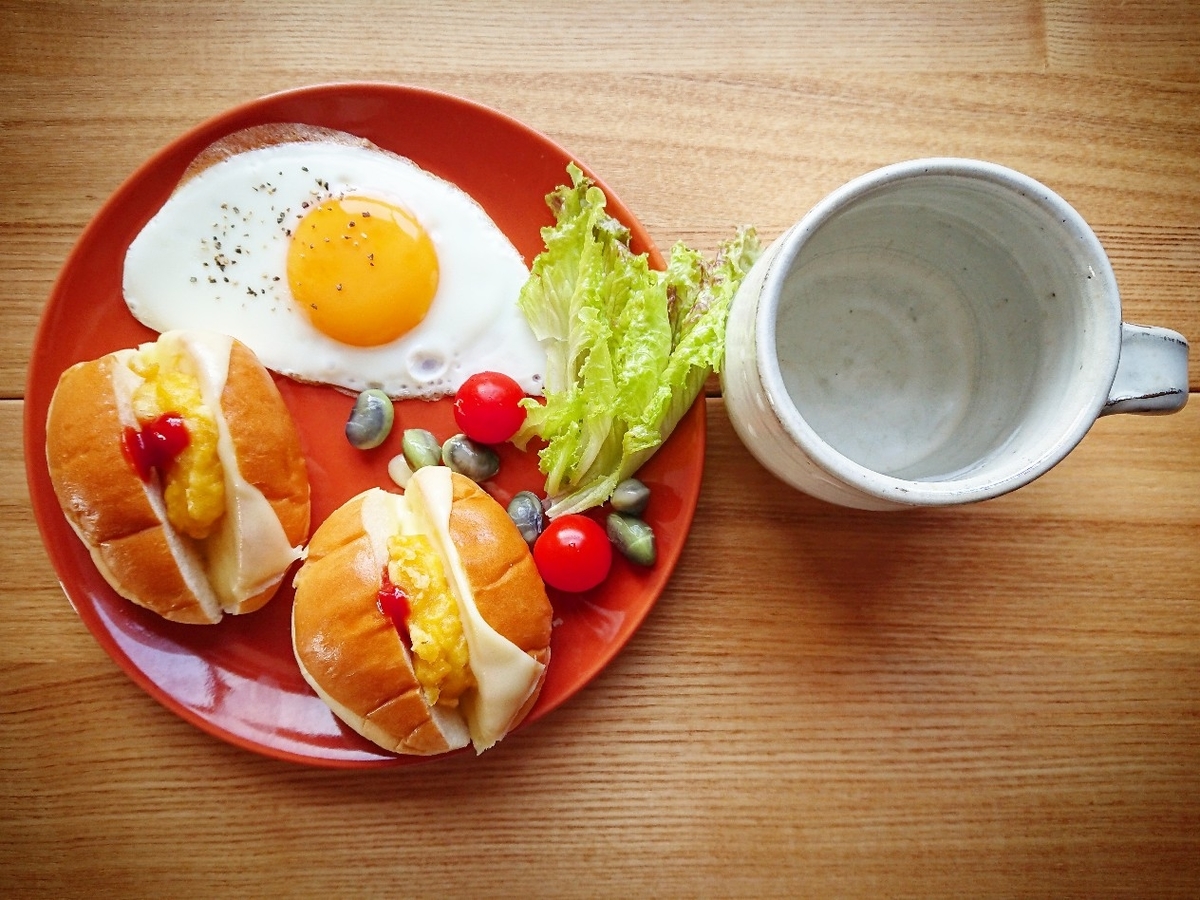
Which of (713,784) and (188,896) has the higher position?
(713,784)

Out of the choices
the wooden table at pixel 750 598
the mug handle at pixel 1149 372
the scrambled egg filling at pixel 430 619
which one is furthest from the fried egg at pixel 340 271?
the mug handle at pixel 1149 372

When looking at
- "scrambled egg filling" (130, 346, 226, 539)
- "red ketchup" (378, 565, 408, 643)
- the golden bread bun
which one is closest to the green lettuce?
"red ketchup" (378, 565, 408, 643)

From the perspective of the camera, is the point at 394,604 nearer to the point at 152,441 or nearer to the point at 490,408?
the point at 490,408

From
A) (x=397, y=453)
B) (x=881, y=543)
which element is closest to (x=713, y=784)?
(x=881, y=543)

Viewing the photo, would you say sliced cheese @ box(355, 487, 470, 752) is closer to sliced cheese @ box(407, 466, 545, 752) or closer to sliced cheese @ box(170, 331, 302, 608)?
sliced cheese @ box(407, 466, 545, 752)

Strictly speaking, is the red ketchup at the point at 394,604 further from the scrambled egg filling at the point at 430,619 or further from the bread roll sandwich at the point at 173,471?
the bread roll sandwich at the point at 173,471

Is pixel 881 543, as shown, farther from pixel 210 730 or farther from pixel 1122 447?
pixel 210 730
